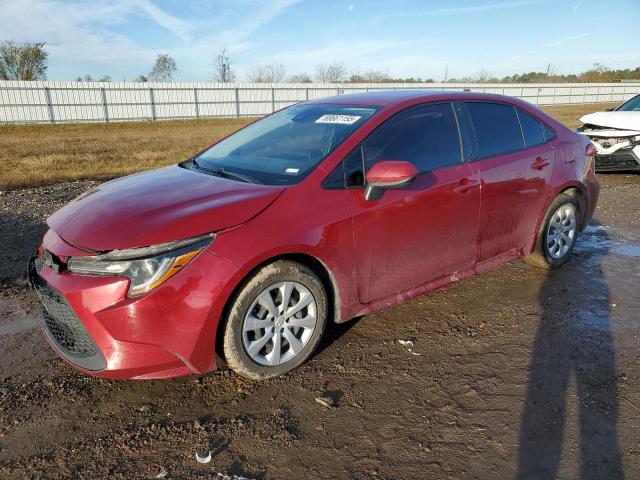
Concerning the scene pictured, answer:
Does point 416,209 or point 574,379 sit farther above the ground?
point 416,209

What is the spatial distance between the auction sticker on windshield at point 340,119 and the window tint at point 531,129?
1.75 metres

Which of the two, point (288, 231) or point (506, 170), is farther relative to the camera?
point (506, 170)

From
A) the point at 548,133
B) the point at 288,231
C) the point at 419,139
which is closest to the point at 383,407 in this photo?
the point at 288,231

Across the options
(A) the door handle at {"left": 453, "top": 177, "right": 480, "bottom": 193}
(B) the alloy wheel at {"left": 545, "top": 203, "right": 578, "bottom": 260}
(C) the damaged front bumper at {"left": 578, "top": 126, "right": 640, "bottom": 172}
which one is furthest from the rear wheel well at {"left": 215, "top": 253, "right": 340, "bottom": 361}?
(C) the damaged front bumper at {"left": 578, "top": 126, "right": 640, "bottom": 172}

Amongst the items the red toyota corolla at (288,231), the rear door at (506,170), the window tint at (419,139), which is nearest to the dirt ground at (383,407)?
the red toyota corolla at (288,231)

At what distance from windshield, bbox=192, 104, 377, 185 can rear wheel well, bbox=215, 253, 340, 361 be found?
1.57 ft

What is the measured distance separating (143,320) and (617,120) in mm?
9742

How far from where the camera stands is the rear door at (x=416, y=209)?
10.5 feet

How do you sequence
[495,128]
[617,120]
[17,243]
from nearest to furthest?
[495,128] < [17,243] < [617,120]

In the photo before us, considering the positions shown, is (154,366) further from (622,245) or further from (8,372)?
(622,245)

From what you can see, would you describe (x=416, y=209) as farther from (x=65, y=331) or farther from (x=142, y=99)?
(x=142, y=99)

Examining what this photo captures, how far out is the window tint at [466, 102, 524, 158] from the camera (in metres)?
3.95

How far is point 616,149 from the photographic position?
916 centimetres

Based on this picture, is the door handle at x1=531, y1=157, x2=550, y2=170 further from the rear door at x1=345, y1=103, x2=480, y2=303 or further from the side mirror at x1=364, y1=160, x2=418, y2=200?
the side mirror at x1=364, y1=160, x2=418, y2=200
